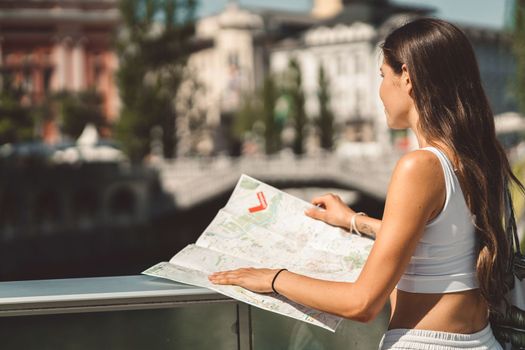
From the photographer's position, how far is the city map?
1.73 m

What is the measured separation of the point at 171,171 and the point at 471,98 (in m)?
29.5

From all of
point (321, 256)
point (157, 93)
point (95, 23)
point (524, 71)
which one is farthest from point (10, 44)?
point (321, 256)

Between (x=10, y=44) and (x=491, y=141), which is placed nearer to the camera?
(x=491, y=141)

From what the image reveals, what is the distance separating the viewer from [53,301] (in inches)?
69.6

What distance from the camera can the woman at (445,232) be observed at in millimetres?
1625

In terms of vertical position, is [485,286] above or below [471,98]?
below

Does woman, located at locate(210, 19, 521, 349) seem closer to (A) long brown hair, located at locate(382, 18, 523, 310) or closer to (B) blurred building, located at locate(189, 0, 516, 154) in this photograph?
(A) long brown hair, located at locate(382, 18, 523, 310)

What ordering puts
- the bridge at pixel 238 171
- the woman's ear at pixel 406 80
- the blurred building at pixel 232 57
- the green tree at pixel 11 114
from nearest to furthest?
the woman's ear at pixel 406 80 → the green tree at pixel 11 114 → the bridge at pixel 238 171 → the blurred building at pixel 232 57

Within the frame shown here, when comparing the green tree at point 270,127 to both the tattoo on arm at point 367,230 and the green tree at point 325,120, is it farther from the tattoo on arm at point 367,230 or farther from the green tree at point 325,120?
the tattoo on arm at point 367,230

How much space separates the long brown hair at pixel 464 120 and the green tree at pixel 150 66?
28.5m

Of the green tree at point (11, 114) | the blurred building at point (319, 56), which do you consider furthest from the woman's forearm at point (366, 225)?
the blurred building at point (319, 56)

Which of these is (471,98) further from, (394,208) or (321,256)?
(321,256)

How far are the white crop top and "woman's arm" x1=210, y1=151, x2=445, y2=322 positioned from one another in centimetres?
3

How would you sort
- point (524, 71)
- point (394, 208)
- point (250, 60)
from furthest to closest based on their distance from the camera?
point (250, 60), point (524, 71), point (394, 208)
